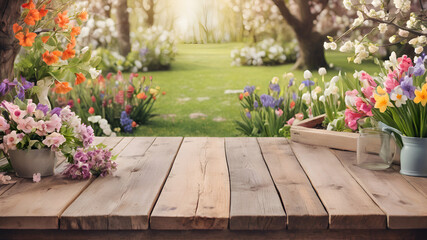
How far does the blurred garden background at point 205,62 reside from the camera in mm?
2219

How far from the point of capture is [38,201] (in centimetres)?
158

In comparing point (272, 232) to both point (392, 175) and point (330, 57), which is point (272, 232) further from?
point (330, 57)

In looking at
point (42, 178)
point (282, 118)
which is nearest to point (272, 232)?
point (42, 178)

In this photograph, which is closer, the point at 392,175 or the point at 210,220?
the point at 210,220

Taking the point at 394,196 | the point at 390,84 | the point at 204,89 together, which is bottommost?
the point at 204,89

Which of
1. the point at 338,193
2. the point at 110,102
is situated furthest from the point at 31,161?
the point at 110,102

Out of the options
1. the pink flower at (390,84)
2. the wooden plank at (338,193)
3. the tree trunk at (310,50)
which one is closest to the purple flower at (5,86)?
the wooden plank at (338,193)

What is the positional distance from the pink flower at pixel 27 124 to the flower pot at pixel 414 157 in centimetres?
131

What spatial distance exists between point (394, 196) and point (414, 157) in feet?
1.02

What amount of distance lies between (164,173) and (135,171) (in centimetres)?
12

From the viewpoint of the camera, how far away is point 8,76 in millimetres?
2141

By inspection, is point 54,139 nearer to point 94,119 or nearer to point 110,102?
point 94,119

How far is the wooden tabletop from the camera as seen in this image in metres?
1.44

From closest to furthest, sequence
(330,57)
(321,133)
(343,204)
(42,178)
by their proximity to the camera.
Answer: (343,204) < (42,178) < (321,133) < (330,57)
